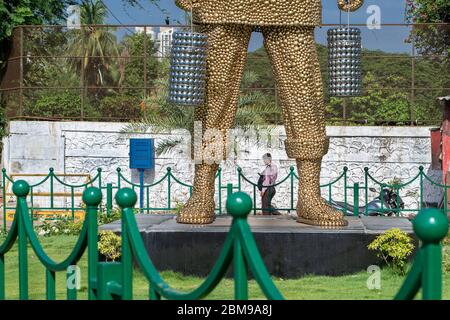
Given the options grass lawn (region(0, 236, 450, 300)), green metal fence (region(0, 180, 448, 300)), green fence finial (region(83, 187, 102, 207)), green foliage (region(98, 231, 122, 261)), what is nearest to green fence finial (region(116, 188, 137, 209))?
green metal fence (region(0, 180, 448, 300))

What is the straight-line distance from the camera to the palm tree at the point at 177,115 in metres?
13.4

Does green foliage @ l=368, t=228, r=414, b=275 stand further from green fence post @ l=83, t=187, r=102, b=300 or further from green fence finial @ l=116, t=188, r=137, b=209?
green fence finial @ l=116, t=188, r=137, b=209

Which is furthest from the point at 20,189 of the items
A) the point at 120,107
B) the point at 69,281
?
the point at 120,107

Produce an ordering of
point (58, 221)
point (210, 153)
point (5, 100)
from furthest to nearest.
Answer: point (5, 100)
point (58, 221)
point (210, 153)

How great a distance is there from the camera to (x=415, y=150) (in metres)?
13.8

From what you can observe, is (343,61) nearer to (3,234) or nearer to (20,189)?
(20,189)

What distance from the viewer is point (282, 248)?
6613mm

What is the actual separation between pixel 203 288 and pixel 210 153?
4.35 metres

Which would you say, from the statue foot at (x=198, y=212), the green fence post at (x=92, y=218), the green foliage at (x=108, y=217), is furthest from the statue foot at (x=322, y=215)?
the green fence post at (x=92, y=218)

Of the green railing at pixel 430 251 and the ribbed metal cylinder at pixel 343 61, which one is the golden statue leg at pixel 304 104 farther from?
the green railing at pixel 430 251

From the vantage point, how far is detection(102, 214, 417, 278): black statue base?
6609 mm
